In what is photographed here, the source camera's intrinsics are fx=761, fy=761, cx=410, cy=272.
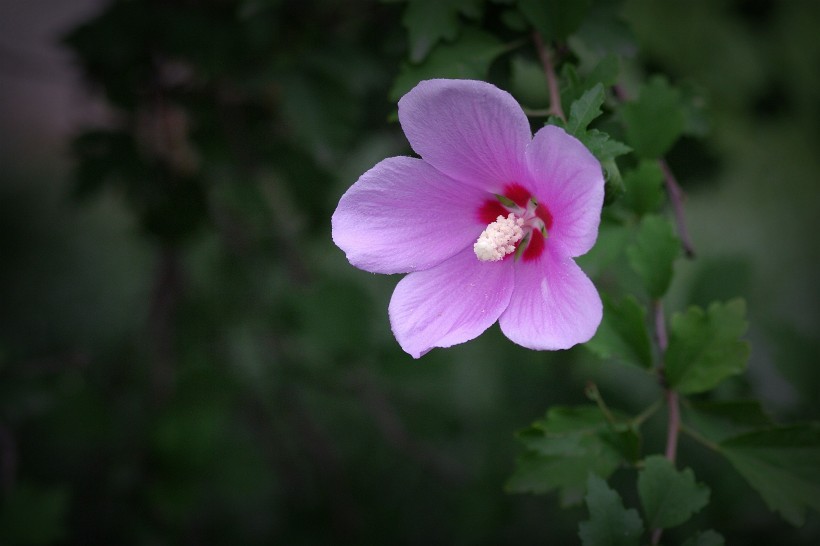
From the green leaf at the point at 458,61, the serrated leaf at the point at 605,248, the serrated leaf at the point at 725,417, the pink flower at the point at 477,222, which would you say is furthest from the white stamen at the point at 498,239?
the serrated leaf at the point at 725,417

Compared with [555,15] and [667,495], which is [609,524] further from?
[555,15]

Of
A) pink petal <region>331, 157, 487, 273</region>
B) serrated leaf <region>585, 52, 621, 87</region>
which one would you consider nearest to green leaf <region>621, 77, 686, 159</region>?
serrated leaf <region>585, 52, 621, 87</region>

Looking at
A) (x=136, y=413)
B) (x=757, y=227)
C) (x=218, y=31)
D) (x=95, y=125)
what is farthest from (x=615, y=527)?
(x=757, y=227)

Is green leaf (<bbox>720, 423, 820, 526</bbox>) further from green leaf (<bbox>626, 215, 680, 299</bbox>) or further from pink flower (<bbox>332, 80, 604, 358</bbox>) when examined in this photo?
pink flower (<bbox>332, 80, 604, 358</bbox>)

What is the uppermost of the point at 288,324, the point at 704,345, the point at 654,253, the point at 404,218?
Result: the point at 404,218

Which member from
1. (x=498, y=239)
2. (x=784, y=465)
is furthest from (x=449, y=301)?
(x=784, y=465)
